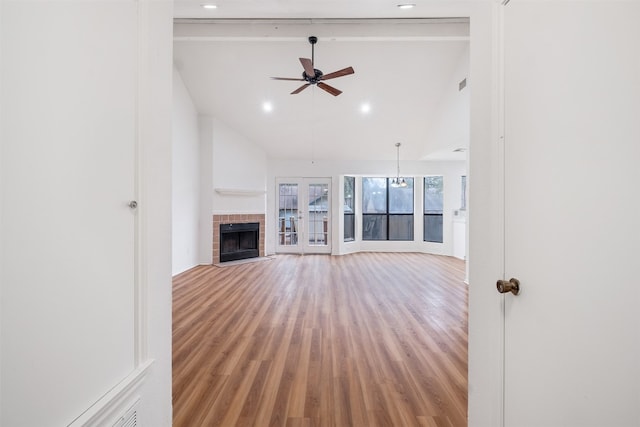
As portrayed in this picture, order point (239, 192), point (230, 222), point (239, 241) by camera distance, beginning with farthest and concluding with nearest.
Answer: point (239, 241) → point (239, 192) → point (230, 222)

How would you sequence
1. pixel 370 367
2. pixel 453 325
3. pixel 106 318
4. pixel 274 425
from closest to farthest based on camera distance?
pixel 106 318 < pixel 274 425 < pixel 370 367 < pixel 453 325

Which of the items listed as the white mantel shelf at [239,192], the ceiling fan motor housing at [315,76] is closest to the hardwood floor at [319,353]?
the white mantel shelf at [239,192]

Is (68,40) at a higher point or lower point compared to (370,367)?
higher

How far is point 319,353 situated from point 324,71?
4.52 metres

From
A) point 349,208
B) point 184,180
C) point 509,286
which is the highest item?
point 184,180

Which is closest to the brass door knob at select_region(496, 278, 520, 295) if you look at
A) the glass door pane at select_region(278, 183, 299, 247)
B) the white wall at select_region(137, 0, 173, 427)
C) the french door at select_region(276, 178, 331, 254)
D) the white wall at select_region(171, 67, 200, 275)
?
the white wall at select_region(137, 0, 173, 427)

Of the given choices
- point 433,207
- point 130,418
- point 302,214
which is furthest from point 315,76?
point 433,207

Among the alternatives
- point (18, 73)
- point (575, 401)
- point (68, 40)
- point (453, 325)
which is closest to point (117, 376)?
point (18, 73)

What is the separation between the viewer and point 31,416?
63 centimetres

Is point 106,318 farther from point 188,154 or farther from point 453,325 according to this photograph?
point 188,154

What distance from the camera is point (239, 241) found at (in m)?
6.69

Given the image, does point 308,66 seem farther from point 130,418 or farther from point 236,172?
point 130,418

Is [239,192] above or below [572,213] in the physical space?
above

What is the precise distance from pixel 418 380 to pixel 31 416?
2.07 m
